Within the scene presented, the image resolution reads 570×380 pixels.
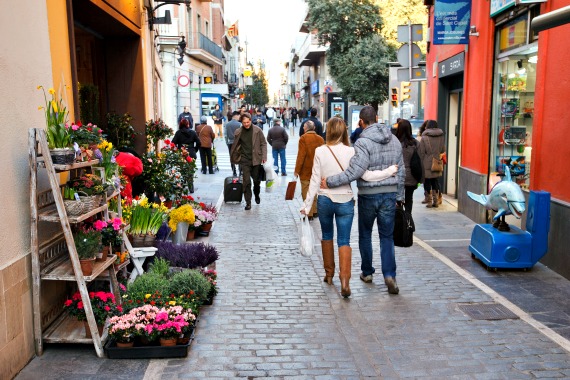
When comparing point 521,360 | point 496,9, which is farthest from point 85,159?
point 496,9

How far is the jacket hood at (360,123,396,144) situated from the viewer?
590 centimetres

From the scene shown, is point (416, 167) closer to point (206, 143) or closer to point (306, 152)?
point (306, 152)

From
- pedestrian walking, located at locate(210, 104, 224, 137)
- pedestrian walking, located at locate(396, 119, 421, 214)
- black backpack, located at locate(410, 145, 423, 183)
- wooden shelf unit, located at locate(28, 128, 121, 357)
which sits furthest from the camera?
pedestrian walking, located at locate(210, 104, 224, 137)

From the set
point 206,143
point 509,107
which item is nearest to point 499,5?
point 509,107

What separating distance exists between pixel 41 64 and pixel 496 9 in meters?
7.08

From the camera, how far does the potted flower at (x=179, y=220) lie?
7970mm

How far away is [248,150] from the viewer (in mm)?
11414

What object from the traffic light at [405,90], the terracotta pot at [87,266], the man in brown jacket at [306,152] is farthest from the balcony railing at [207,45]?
the terracotta pot at [87,266]

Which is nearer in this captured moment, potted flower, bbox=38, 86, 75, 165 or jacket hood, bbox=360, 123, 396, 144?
potted flower, bbox=38, 86, 75, 165

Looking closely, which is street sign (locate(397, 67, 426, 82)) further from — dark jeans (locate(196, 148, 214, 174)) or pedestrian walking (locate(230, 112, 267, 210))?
dark jeans (locate(196, 148, 214, 174))

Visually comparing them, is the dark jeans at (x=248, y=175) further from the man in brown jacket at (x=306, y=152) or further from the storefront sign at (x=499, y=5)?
the storefront sign at (x=499, y=5)

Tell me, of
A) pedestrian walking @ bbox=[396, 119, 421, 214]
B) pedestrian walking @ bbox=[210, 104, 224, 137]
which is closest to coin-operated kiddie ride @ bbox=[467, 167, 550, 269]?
pedestrian walking @ bbox=[396, 119, 421, 214]

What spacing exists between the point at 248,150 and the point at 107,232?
678 centimetres

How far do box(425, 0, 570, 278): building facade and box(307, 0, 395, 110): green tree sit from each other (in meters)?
16.8
